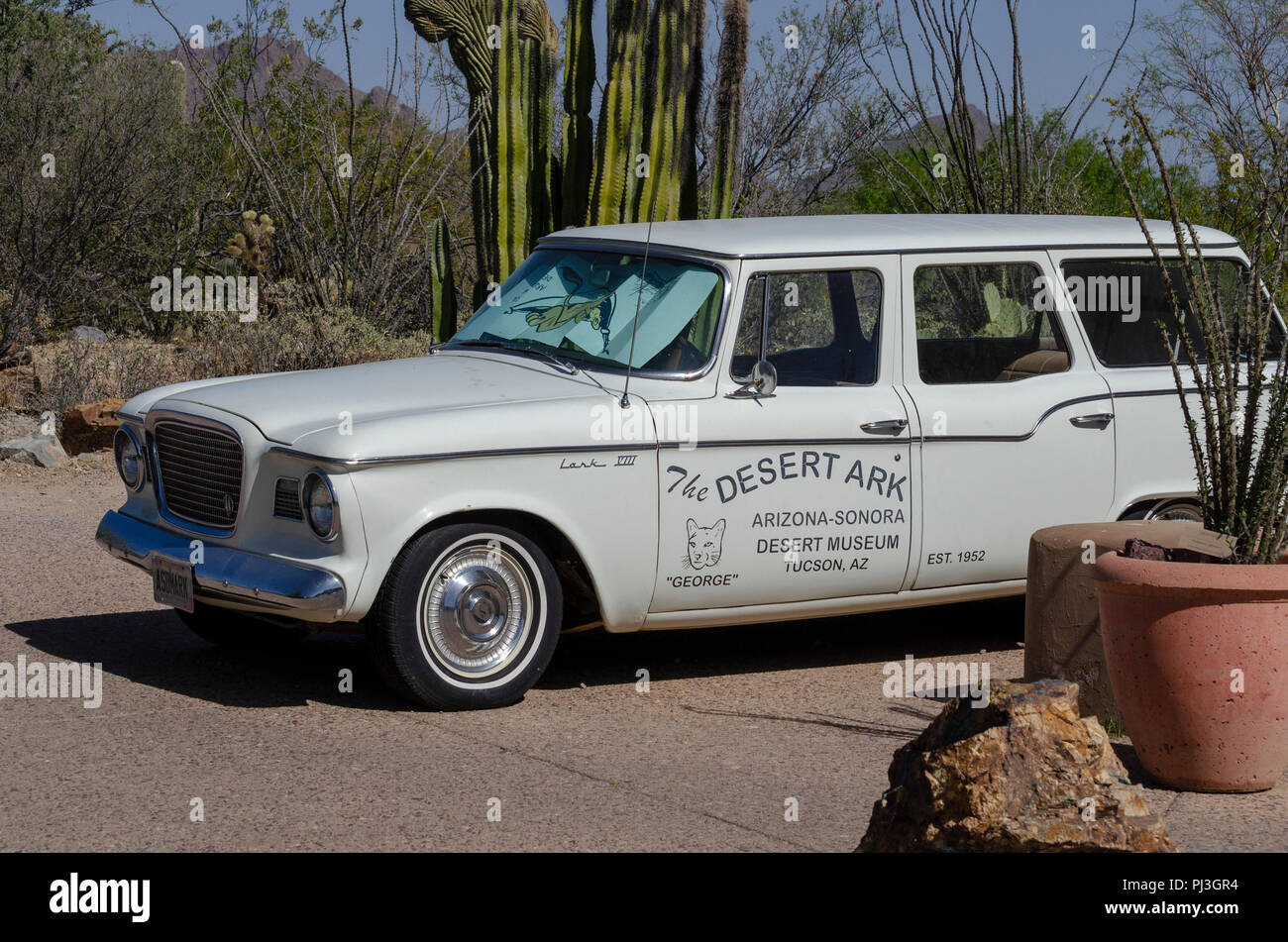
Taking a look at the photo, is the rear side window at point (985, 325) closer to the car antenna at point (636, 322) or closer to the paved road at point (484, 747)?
the car antenna at point (636, 322)

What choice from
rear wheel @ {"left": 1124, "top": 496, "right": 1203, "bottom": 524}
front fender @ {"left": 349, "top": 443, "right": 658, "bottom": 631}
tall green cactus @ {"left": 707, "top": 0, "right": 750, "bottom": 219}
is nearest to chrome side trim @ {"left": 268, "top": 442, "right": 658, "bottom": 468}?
front fender @ {"left": 349, "top": 443, "right": 658, "bottom": 631}

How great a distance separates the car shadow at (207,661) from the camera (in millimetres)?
5871

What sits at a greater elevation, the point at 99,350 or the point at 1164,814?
the point at 99,350

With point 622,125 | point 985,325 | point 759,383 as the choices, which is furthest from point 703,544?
point 622,125

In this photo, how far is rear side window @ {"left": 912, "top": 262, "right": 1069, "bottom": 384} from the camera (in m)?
6.59

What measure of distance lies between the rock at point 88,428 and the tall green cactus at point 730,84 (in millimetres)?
5035

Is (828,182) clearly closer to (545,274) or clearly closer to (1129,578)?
(545,274)

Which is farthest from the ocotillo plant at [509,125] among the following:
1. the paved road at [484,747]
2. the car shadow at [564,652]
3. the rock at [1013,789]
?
the rock at [1013,789]

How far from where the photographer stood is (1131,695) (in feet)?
15.8

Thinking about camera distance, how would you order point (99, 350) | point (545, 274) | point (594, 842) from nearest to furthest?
point (594, 842), point (545, 274), point (99, 350)

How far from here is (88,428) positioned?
12234 millimetres

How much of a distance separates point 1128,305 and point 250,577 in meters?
4.13

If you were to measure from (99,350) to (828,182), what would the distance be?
10293 mm
